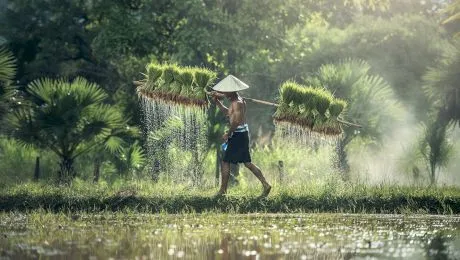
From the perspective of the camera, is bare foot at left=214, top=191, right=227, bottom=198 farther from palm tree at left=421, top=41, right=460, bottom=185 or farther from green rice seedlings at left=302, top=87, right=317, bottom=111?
palm tree at left=421, top=41, right=460, bottom=185

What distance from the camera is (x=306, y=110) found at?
20719 millimetres

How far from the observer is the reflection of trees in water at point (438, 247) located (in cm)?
1324

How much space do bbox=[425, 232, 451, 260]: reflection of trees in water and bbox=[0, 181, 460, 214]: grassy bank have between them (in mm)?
3554

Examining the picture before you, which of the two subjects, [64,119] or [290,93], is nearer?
[290,93]

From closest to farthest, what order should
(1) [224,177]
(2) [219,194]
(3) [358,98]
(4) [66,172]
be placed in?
(2) [219,194] < (1) [224,177] < (4) [66,172] < (3) [358,98]

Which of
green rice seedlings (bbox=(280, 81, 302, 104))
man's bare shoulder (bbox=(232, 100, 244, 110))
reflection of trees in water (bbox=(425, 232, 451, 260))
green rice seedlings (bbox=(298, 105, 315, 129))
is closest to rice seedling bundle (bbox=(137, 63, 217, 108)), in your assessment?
man's bare shoulder (bbox=(232, 100, 244, 110))

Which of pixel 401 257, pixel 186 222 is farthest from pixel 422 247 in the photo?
pixel 186 222

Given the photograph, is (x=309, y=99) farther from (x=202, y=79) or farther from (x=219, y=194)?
(x=219, y=194)

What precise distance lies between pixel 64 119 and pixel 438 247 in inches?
455

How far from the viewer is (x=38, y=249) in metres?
13.9

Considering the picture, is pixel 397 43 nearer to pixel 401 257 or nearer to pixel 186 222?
pixel 186 222

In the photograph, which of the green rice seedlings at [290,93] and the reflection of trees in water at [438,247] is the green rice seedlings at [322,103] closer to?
the green rice seedlings at [290,93]

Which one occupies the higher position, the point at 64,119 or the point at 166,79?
the point at 166,79

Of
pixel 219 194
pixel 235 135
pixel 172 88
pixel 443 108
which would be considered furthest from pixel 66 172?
pixel 443 108
